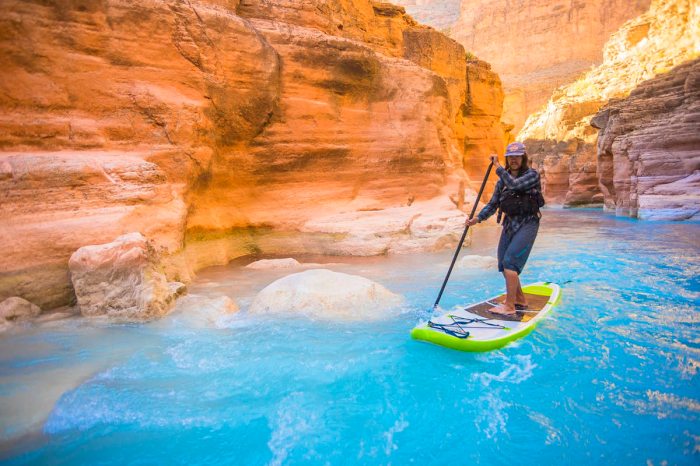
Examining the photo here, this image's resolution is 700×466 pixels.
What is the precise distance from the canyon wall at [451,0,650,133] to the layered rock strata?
50.3 ft

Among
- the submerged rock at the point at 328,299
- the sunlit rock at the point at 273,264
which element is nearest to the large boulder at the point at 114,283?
the submerged rock at the point at 328,299

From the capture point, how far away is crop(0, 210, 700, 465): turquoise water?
269 cm

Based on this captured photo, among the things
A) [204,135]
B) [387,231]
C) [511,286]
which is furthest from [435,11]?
[511,286]

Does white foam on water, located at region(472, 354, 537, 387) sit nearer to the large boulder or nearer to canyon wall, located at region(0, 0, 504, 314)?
the large boulder

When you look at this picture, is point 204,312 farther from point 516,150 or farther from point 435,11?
point 435,11

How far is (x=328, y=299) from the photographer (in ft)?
17.6

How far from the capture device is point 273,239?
10.1 m

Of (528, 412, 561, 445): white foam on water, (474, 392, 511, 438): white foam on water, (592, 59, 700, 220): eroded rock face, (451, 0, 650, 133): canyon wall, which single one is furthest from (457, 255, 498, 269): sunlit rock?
(451, 0, 650, 133): canyon wall

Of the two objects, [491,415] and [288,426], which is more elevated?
[288,426]

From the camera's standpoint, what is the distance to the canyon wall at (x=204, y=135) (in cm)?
597

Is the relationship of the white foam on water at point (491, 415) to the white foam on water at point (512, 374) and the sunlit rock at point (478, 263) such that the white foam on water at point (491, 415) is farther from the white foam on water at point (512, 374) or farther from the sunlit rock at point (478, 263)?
the sunlit rock at point (478, 263)

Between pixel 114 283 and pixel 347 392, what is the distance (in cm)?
354

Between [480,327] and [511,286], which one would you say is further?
[511,286]

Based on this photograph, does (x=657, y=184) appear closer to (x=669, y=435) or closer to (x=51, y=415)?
(x=669, y=435)
